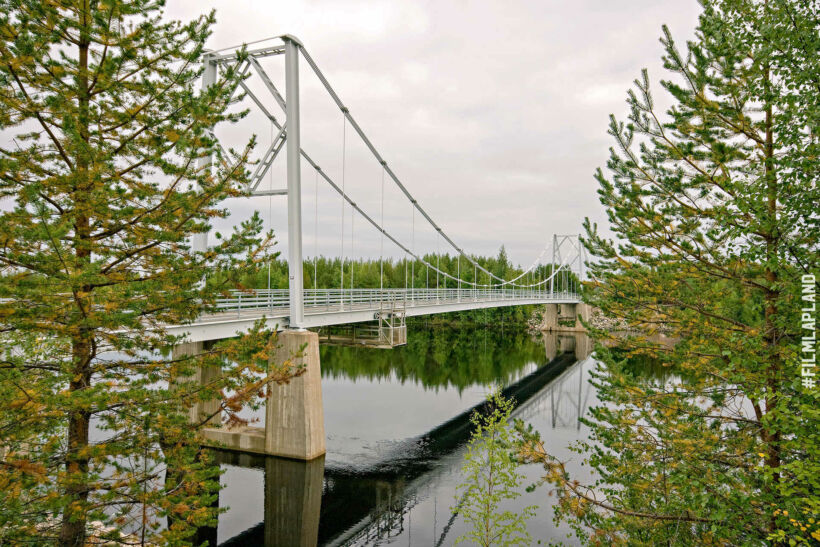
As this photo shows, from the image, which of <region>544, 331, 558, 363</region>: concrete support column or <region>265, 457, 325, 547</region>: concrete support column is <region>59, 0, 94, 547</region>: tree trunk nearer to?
<region>265, 457, 325, 547</region>: concrete support column

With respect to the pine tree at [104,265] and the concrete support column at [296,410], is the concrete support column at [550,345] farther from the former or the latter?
the pine tree at [104,265]

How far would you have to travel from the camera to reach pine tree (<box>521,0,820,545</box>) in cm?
388

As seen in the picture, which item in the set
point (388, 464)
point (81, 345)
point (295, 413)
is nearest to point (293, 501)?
point (295, 413)

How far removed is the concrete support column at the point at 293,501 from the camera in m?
11.5

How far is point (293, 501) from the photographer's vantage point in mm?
12852

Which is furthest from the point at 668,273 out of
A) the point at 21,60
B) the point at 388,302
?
the point at 388,302

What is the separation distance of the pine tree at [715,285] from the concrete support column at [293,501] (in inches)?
324

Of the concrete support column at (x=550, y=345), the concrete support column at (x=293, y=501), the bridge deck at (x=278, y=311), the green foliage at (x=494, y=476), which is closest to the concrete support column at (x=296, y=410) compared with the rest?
the concrete support column at (x=293, y=501)

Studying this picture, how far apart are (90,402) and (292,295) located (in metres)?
10.8

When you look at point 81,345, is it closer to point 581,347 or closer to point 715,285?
point 715,285

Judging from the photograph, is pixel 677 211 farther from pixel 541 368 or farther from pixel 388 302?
pixel 541 368

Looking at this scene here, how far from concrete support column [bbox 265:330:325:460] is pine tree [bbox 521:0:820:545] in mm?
10106

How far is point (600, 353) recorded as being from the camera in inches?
207

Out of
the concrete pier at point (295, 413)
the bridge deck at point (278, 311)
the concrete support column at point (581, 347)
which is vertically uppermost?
the bridge deck at point (278, 311)
